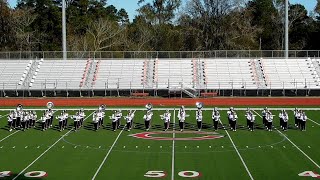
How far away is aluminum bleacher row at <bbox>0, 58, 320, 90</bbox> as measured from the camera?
36.8m

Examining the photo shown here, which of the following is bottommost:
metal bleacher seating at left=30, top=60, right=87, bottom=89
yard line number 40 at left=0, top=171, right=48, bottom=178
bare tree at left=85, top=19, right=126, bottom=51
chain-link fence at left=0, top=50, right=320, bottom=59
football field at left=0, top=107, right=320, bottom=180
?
yard line number 40 at left=0, top=171, right=48, bottom=178

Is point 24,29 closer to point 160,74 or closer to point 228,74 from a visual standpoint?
point 160,74

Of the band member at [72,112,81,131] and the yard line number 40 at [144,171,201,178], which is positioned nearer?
the yard line number 40 at [144,171,201,178]

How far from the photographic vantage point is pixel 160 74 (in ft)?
127

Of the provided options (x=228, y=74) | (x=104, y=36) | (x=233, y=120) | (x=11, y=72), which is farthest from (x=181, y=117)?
(x=104, y=36)

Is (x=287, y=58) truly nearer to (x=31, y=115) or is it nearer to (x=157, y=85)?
(x=157, y=85)

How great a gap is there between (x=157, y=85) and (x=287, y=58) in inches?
422

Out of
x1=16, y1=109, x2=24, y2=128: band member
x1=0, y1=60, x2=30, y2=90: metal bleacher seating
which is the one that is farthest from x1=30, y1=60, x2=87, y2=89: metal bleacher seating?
x1=16, y1=109, x2=24, y2=128: band member

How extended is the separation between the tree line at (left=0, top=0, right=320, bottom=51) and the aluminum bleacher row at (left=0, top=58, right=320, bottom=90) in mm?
13643

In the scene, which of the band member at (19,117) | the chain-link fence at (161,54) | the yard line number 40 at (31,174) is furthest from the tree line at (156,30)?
the yard line number 40 at (31,174)

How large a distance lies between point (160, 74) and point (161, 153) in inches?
798

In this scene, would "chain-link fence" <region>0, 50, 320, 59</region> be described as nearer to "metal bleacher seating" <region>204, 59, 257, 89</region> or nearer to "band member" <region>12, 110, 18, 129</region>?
"metal bleacher seating" <region>204, 59, 257, 89</region>

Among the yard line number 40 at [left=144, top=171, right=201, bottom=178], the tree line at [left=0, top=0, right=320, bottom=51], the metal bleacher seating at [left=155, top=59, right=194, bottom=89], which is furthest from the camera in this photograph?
the tree line at [left=0, top=0, right=320, bottom=51]

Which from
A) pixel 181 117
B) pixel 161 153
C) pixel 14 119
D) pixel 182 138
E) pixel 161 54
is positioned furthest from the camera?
pixel 161 54
